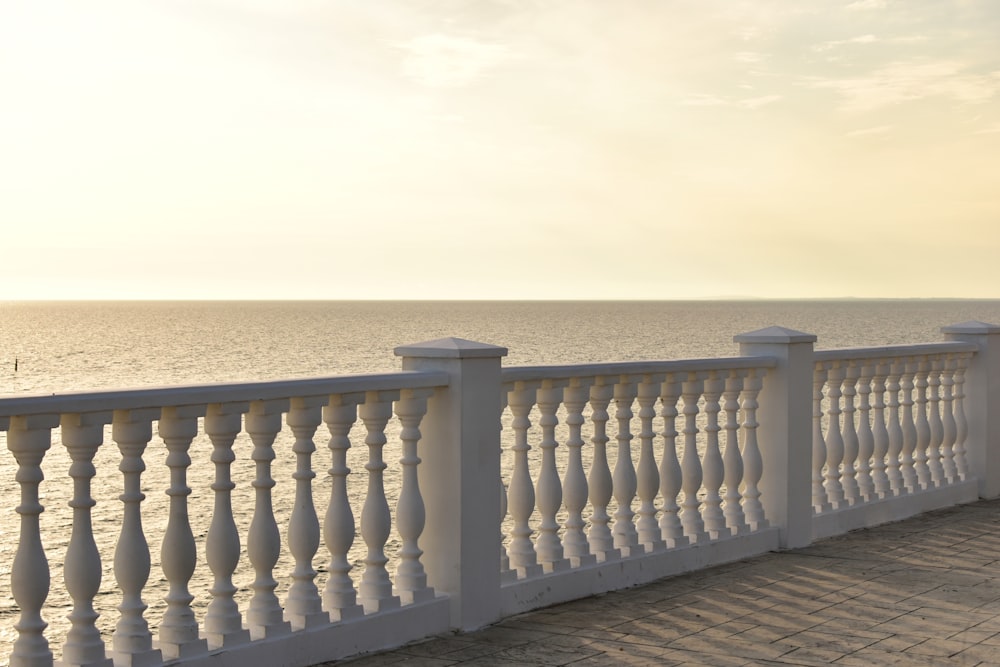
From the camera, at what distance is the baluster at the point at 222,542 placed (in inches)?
195

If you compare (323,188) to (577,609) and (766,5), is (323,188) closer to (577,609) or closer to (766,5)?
(766,5)

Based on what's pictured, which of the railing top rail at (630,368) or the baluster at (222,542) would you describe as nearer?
the baluster at (222,542)

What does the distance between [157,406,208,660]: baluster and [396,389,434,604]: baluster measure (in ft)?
4.04

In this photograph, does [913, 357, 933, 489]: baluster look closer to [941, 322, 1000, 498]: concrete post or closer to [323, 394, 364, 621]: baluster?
[941, 322, 1000, 498]: concrete post

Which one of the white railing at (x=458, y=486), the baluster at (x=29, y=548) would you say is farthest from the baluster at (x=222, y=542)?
the baluster at (x=29, y=548)

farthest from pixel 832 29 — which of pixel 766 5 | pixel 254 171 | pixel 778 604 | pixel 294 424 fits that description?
pixel 254 171

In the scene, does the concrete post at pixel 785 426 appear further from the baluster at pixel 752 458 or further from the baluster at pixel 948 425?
the baluster at pixel 948 425

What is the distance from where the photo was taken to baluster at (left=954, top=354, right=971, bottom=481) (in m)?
10.4

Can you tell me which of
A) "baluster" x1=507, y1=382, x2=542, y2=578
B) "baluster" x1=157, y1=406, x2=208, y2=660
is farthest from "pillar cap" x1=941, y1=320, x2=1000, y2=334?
"baluster" x1=157, y1=406, x2=208, y2=660

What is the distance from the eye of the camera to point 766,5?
22188 millimetres

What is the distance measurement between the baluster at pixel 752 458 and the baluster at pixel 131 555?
4.48m

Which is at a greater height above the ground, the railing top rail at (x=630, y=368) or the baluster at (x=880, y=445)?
the railing top rail at (x=630, y=368)

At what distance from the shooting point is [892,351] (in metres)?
9.26

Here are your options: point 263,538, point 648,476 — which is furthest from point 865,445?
point 263,538
